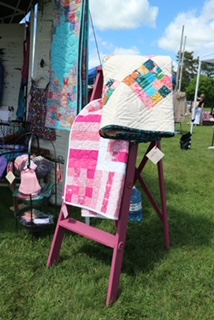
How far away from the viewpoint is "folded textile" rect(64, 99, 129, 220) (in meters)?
1.83

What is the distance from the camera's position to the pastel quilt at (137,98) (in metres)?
1.75

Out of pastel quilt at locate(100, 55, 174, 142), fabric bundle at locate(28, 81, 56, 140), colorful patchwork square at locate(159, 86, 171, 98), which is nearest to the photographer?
pastel quilt at locate(100, 55, 174, 142)

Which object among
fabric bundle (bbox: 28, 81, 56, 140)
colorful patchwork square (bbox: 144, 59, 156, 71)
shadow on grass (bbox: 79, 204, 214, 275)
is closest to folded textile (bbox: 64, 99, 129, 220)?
colorful patchwork square (bbox: 144, 59, 156, 71)

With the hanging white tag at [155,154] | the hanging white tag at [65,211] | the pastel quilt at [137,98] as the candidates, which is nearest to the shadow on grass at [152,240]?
the hanging white tag at [65,211]

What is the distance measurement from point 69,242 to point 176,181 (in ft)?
7.48

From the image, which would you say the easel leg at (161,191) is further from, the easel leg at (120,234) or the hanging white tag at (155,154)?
the easel leg at (120,234)

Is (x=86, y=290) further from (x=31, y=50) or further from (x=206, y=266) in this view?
(x=31, y=50)

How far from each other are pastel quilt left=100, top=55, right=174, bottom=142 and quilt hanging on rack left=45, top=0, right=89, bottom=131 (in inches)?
23.7

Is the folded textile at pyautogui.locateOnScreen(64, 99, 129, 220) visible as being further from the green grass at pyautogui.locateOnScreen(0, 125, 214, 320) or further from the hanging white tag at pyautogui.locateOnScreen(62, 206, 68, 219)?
the green grass at pyautogui.locateOnScreen(0, 125, 214, 320)

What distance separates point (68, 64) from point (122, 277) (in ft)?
5.17

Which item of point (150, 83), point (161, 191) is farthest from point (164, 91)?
point (161, 191)

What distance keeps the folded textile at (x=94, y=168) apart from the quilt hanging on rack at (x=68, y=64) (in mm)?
498

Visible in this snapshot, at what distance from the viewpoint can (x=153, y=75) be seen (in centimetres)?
186

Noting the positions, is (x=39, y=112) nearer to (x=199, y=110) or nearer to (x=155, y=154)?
(x=155, y=154)
